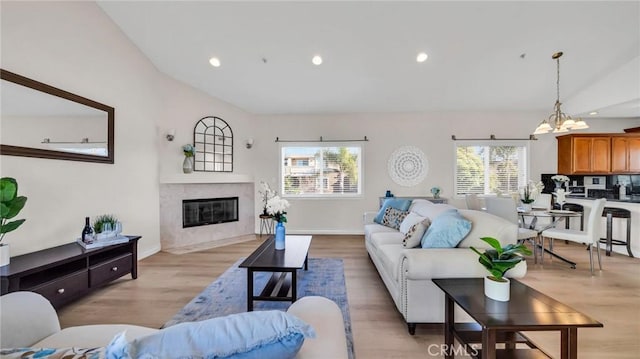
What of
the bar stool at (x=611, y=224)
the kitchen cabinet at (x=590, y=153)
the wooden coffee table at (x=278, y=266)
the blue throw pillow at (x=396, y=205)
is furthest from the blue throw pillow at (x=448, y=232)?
the kitchen cabinet at (x=590, y=153)

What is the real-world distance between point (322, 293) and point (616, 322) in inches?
103

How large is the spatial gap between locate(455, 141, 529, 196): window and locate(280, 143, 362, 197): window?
7.26ft

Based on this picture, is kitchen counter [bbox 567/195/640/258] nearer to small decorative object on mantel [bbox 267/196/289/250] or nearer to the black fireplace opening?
small decorative object on mantel [bbox 267/196/289/250]

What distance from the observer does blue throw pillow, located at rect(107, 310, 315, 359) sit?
26.3 inches

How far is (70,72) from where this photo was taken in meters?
3.03

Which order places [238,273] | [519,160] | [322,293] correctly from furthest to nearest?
[519,160] → [238,273] → [322,293]

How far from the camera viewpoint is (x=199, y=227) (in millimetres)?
5027

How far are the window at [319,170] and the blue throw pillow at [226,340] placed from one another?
16.7 feet

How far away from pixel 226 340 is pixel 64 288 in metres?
2.79

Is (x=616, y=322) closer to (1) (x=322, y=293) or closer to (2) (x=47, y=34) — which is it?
(1) (x=322, y=293)

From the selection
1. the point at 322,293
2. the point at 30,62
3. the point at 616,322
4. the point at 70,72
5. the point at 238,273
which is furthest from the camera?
the point at 238,273

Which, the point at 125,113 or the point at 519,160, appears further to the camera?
the point at 519,160

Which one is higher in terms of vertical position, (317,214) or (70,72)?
(70,72)

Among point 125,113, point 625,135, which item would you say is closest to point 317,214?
point 125,113
